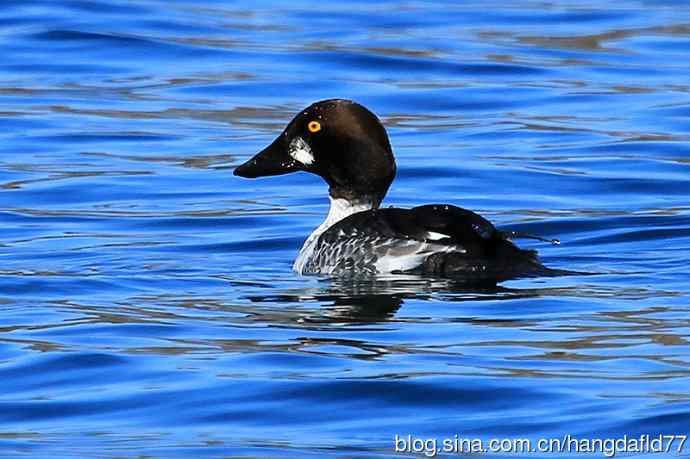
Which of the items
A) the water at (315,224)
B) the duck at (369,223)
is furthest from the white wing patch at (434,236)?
the water at (315,224)

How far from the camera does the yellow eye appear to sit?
10922mm

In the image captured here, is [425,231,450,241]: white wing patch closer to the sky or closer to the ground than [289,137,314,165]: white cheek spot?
closer to the ground

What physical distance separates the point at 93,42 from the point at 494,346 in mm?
13038

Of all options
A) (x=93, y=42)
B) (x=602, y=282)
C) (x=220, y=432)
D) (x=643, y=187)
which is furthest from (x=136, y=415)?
(x=93, y=42)

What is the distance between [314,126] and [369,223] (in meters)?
0.93

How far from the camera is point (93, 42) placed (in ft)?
67.9

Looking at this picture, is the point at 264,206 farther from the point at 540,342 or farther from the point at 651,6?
the point at 651,6

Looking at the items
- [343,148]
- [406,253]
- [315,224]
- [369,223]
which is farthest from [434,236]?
[315,224]

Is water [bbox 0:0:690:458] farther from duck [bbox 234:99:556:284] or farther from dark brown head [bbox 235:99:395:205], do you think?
dark brown head [bbox 235:99:395:205]

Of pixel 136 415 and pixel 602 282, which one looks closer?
pixel 136 415

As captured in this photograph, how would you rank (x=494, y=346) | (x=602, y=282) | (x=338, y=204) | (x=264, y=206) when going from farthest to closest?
(x=264, y=206), (x=338, y=204), (x=602, y=282), (x=494, y=346)

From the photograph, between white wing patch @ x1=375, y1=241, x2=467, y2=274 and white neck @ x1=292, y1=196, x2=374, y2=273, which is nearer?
white wing patch @ x1=375, y1=241, x2=467, y2=274

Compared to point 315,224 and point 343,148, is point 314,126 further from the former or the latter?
point 315,224

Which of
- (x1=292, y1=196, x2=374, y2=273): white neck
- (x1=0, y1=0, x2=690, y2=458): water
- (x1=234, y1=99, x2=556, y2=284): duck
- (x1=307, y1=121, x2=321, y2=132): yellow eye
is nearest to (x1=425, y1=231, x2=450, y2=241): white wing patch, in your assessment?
(x1=234, y1=99, x2=556, y2=284): duck
